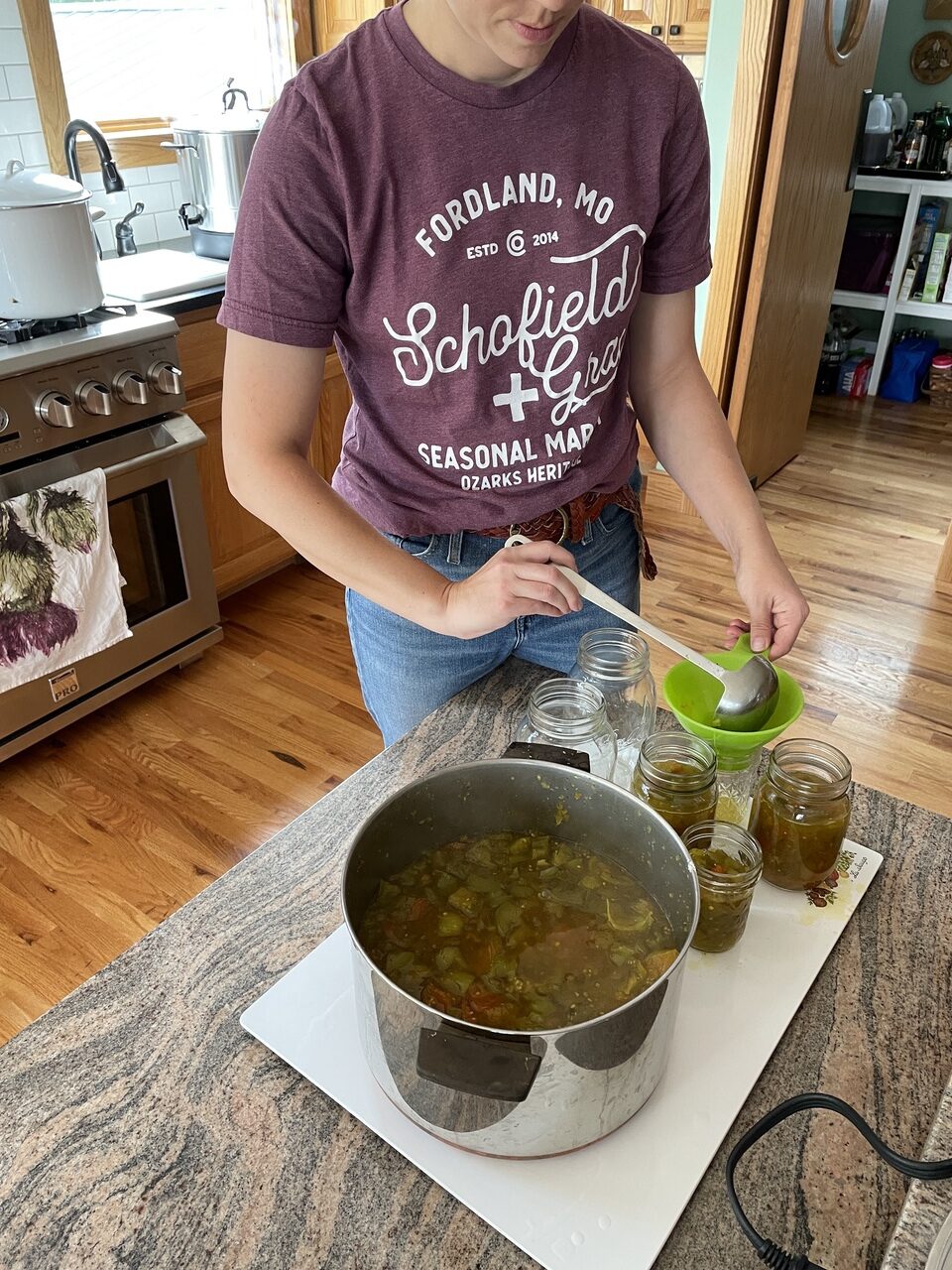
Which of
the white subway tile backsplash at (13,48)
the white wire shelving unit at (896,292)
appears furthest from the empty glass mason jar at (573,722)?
the white wire shelving unit at (896,292)

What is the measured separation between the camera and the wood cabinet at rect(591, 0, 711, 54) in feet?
10.6

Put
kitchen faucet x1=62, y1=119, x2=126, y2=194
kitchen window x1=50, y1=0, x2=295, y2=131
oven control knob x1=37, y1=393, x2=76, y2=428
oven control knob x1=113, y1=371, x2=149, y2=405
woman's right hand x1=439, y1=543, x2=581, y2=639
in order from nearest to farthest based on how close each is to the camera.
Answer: woman's right hand x1=439, y1=543, x2=581, y2=639, oven control knob x1=37, y1=393, x2=76, y2=428, oven control knob x1=113, y1=371, x2=149, y2=405, kitchen faucet x1=62, y1=119, x2=126, y2=194, kitchen window x1=50, y1=0, x2=295, y2=131

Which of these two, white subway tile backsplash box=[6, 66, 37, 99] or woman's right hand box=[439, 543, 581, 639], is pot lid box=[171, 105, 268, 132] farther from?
woman's right hand box=[439, 543, 581, 639]

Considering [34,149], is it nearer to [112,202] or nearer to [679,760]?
[112,202]

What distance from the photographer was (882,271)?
4.42 m

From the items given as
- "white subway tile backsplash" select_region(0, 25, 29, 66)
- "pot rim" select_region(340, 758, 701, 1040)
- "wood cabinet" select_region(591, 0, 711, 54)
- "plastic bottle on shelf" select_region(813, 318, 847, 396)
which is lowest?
"plastic bottle on shelf" select_region(813, 318, 847, 396)

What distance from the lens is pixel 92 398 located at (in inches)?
80.7

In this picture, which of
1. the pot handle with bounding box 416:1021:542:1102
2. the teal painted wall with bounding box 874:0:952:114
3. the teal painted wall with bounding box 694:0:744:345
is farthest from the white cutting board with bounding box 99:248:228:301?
the teal painted wall with bounding box 874:0:952:114

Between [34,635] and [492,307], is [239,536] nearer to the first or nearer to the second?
[34,635]

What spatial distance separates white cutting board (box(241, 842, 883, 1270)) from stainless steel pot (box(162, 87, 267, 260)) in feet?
7.20

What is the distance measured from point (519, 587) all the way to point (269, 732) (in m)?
1.65

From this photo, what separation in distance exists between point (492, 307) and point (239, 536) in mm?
1894

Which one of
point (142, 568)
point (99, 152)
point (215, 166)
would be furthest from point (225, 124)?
point (142, 568)

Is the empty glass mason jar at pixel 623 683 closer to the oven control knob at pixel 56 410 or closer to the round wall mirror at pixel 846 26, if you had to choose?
the oven control knob at pixel 56 410
